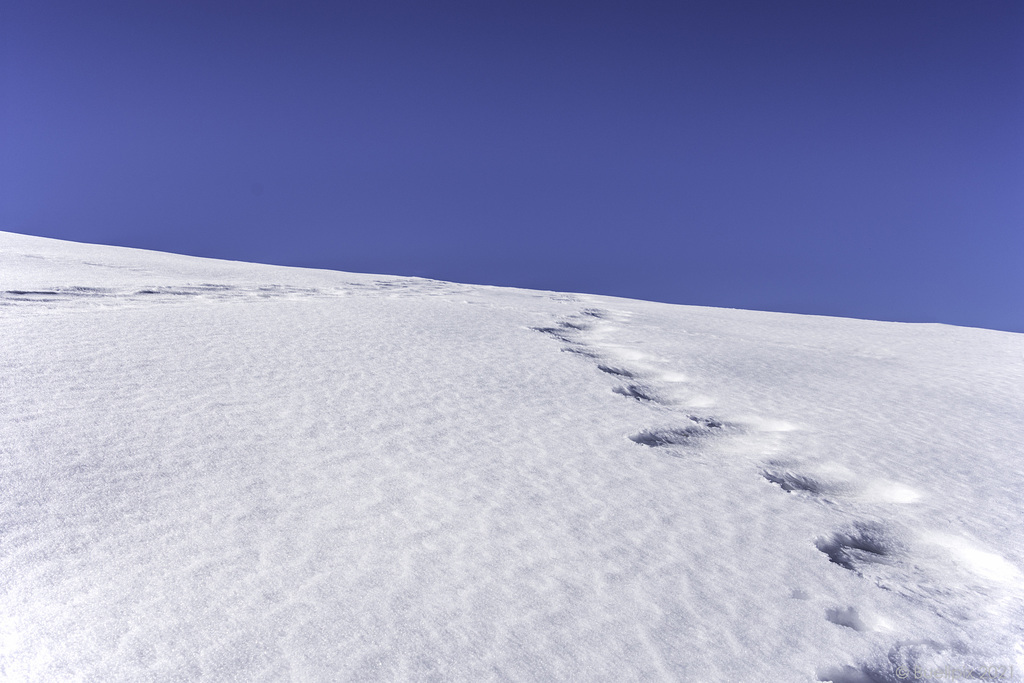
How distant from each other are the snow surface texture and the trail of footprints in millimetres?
A: 13

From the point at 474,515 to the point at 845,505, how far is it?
1.57 meters

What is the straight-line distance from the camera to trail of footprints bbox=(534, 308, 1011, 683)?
167cm

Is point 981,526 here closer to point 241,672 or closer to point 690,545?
point 690,545

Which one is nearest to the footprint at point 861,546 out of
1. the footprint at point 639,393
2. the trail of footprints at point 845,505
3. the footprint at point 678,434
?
the trail of footprints at point 845,505

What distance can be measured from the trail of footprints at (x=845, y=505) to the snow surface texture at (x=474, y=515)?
1cm

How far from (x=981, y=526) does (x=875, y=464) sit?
0.60 meters

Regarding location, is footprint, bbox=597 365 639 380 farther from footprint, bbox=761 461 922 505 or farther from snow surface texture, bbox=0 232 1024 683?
footprint, bbox=761 461 922 505

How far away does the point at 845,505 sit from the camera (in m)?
2.55

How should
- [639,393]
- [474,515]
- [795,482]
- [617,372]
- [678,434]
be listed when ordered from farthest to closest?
1. [617,372]
2. [639,393]
3. [678,434]
4. [795,482]
5. [474,515]

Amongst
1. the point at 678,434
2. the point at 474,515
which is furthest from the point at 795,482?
the point at 474,515

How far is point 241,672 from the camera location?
1.39 m

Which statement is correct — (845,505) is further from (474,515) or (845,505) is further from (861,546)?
(474,515)

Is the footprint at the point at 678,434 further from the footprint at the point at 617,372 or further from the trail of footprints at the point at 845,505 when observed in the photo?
the footprint at the point at 617,372

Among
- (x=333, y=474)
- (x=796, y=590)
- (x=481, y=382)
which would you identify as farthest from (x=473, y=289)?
(x=796, y=590)
